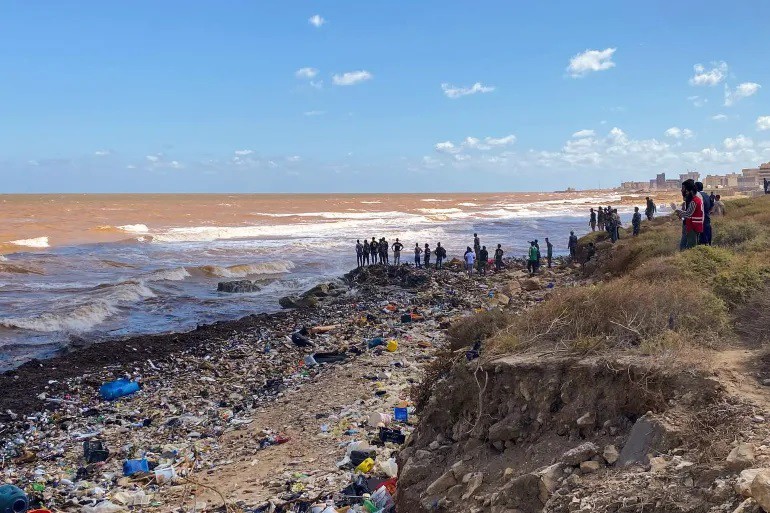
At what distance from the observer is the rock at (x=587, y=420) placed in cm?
460

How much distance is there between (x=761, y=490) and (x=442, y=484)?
8.62 ft

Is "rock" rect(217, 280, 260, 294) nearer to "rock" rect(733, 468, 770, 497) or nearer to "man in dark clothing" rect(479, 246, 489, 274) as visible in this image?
"man in dark clothing" rect(479, 246, 489, 274)

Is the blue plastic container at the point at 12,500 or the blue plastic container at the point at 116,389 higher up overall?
the blue plastic container at the point at 12,500

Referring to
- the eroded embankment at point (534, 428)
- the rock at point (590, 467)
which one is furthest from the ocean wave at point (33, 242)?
the rock at point (590, 467)

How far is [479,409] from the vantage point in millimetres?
5352

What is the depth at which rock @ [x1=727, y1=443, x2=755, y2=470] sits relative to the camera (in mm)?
3328

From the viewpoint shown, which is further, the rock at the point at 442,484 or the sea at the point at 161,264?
the sea at the point at 161,264

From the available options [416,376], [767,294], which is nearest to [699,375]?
[767,294]

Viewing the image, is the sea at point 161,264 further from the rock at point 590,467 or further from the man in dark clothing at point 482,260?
the rock at point 590,467

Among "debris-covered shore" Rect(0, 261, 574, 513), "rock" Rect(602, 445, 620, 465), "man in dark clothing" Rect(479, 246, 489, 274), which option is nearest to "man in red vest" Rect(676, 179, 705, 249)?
"debris-covered shore" Rect(0, 261, 574, 513)

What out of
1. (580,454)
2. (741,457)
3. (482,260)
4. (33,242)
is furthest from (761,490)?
(33,242)

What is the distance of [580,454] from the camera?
13.9 ft

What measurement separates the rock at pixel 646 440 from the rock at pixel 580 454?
0.62 feet

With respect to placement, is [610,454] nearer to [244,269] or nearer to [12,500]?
[12,500]
